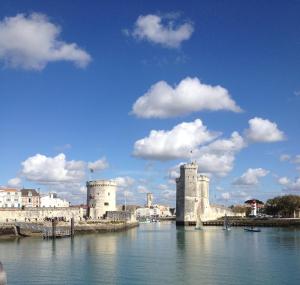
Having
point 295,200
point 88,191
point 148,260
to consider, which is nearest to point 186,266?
point 148,260

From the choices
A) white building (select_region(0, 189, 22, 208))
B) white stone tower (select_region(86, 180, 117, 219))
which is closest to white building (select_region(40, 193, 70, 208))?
white building (select_region(0, 189, 22, 208))

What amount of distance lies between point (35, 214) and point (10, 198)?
20.5 meters

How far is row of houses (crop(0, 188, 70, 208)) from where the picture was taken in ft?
261

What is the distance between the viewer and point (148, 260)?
1235 inches

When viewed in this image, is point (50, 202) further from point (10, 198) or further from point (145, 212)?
point (145, 212)

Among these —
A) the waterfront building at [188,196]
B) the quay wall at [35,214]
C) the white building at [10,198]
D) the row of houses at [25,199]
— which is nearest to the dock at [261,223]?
the waterfront building at [188,196]

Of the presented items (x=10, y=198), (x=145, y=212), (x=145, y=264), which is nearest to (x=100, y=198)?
(x=10, y=198)

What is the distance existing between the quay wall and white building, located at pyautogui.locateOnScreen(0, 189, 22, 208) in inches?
675

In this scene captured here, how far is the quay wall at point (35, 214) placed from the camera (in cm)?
5828

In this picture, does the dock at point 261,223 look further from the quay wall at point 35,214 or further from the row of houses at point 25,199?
the quay wall at point 35,214

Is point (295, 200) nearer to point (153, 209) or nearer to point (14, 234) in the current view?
point (14, 234)

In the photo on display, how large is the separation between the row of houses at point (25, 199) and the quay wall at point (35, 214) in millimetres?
11612

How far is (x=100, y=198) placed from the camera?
71.4 meters

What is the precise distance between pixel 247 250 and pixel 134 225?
134ft
